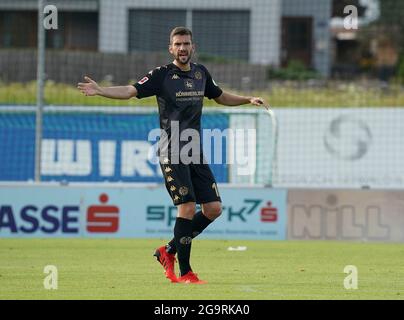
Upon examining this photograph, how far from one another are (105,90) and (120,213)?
6635 mm

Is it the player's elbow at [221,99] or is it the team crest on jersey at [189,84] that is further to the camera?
the player's elbow at [221,99]

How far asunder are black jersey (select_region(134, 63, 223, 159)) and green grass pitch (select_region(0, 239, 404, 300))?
145cm

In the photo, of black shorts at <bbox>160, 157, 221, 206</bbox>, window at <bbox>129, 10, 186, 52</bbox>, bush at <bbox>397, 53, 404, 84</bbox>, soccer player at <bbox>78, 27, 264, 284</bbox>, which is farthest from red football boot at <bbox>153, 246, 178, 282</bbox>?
bush at <bbox>397, 53, 404, 84</bbox>

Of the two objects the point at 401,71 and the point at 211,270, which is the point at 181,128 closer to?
the point at 211,270

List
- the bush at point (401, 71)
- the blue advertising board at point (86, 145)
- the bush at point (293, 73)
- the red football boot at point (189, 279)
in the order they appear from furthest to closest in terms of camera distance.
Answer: the bush at point (401, 71), the bush at point (293, 73), the blue advertising board at point (86, 145), the red football boot at point (189, 279)

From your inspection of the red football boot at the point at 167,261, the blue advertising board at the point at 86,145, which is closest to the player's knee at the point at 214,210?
the red football boot at the point at 167,261

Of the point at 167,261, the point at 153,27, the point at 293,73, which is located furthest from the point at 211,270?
the point at 293,73

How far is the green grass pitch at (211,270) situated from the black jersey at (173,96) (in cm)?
145

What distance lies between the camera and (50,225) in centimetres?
1755

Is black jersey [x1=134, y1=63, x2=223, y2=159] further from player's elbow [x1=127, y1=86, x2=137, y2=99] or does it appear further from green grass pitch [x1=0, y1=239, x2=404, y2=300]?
green grass pitch [x1=0, y1=239, x2=404, y2=300]

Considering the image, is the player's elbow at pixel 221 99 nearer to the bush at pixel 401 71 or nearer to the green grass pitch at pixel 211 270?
the green grass pitch at pixel 211 270

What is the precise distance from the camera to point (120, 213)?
1766 centimetres

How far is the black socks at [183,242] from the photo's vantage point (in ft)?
37.6

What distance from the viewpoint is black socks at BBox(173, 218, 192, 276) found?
37.6 ft
